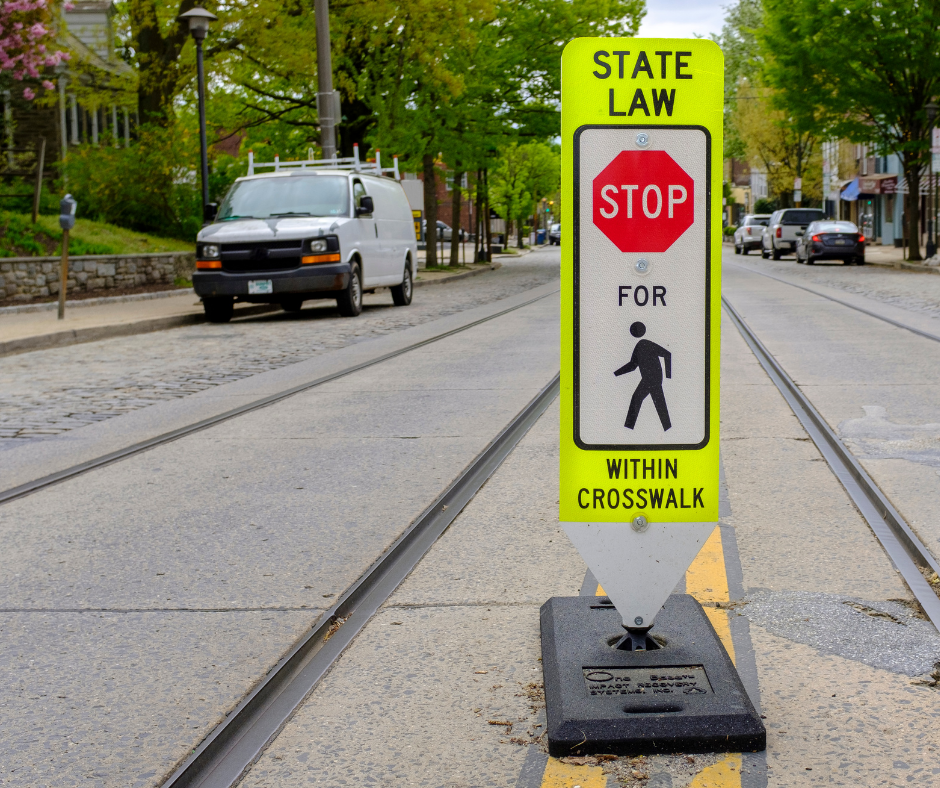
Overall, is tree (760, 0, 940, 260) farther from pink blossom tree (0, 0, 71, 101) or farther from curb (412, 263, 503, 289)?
pink blossom tree (0, 0, 71, 101)

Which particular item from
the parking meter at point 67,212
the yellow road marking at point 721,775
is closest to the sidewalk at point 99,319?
the parking meter at point 67,212

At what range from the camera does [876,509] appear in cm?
533

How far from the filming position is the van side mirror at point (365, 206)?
1767cm

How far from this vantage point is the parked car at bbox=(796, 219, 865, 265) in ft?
115

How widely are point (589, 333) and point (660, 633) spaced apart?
98 centimetres

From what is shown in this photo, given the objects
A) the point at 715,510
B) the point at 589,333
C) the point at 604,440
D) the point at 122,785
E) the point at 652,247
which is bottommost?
the point at 122,785

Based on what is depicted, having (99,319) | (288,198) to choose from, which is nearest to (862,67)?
(288,198)

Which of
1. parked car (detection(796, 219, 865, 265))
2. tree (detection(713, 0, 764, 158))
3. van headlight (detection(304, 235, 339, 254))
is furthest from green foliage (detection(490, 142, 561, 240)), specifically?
van headlight (detection(304, 235, 339, 254))

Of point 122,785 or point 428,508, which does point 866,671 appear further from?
point 428,508

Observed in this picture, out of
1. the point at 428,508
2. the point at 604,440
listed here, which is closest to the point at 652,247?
the point at 604,440

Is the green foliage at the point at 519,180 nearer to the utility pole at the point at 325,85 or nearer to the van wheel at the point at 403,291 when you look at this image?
the utility pole at the point at 325,85

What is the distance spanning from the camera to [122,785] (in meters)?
2.77

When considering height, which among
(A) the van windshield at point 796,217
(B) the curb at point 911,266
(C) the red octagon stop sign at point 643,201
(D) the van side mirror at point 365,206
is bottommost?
(B) the curb at point 911,266

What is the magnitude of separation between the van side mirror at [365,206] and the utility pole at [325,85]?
16.6ft
